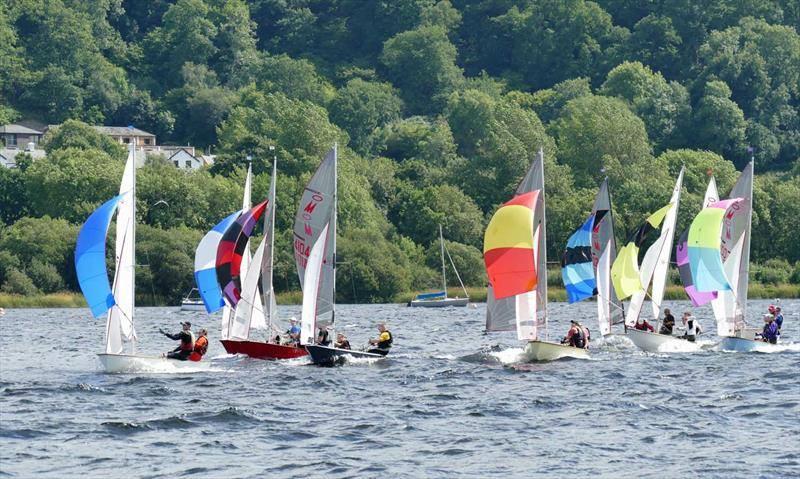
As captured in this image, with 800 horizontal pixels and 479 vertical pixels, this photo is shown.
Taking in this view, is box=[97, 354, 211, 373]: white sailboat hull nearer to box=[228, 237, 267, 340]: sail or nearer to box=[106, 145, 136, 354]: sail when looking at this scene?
box=[106, 145, 136, 354]: sail

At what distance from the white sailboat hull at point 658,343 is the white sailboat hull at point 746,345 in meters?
1.29

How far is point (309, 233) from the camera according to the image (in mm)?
48625

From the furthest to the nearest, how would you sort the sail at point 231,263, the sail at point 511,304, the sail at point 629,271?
the sail at point 629,271
the sail at point 231,263
the sail at point 511,304

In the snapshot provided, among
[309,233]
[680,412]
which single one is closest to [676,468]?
[680,412]

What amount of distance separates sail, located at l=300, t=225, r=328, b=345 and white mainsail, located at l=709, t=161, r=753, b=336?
14023 mm

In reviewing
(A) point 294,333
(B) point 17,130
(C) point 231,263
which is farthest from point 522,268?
(B) point 17,130

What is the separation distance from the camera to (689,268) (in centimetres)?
5644

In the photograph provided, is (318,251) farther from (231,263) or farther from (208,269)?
(208,269)

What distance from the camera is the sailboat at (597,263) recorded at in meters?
56.9

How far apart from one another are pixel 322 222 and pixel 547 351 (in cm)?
788

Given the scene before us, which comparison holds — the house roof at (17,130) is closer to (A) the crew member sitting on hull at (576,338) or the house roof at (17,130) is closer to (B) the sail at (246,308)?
(B) the sail at (246,308)

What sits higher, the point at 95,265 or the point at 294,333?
the point at 95,265

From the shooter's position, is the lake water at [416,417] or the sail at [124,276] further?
the sail at [124,276]

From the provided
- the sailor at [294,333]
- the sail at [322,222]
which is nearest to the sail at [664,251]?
the sailor at [294,333]
